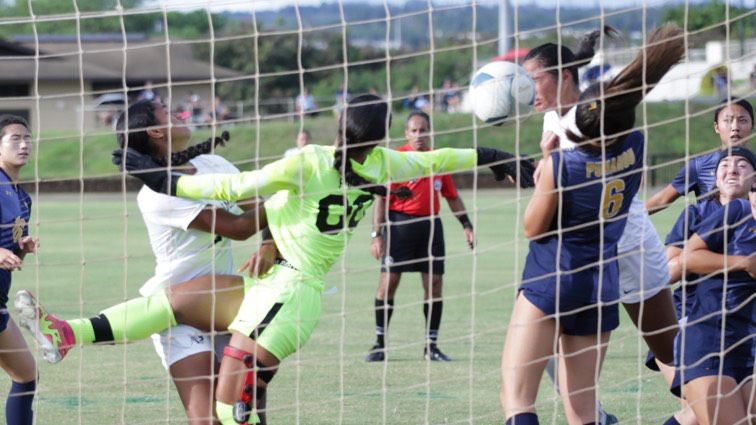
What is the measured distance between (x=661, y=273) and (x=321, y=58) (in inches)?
2072

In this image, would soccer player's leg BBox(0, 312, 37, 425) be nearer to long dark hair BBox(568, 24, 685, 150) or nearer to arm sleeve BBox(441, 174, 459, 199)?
long dark hair BBox(568, 24, 685, 150)

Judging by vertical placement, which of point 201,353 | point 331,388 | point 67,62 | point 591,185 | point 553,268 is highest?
point 67,62

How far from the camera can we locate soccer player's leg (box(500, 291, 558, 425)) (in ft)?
15.2

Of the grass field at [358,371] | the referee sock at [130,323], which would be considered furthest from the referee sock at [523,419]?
the referee sock at [130,323]

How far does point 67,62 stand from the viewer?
168ft

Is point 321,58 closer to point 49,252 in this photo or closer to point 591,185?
point 49,252

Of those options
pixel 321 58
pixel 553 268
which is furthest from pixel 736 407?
pixel 321 58

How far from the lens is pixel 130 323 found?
5.03m

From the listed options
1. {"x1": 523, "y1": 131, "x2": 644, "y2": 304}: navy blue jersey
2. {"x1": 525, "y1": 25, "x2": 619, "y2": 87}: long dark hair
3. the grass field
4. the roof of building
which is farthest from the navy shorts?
the roof of building

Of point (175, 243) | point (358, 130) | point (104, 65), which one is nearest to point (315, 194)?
point (358, 130)

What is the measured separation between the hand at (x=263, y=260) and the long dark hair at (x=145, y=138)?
0.52 m

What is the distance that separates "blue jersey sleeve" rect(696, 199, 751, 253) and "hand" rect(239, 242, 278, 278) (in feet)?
6.09

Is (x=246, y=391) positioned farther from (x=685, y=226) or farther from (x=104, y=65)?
(x=104, y=65)

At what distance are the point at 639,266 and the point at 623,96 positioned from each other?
3.36 feet
